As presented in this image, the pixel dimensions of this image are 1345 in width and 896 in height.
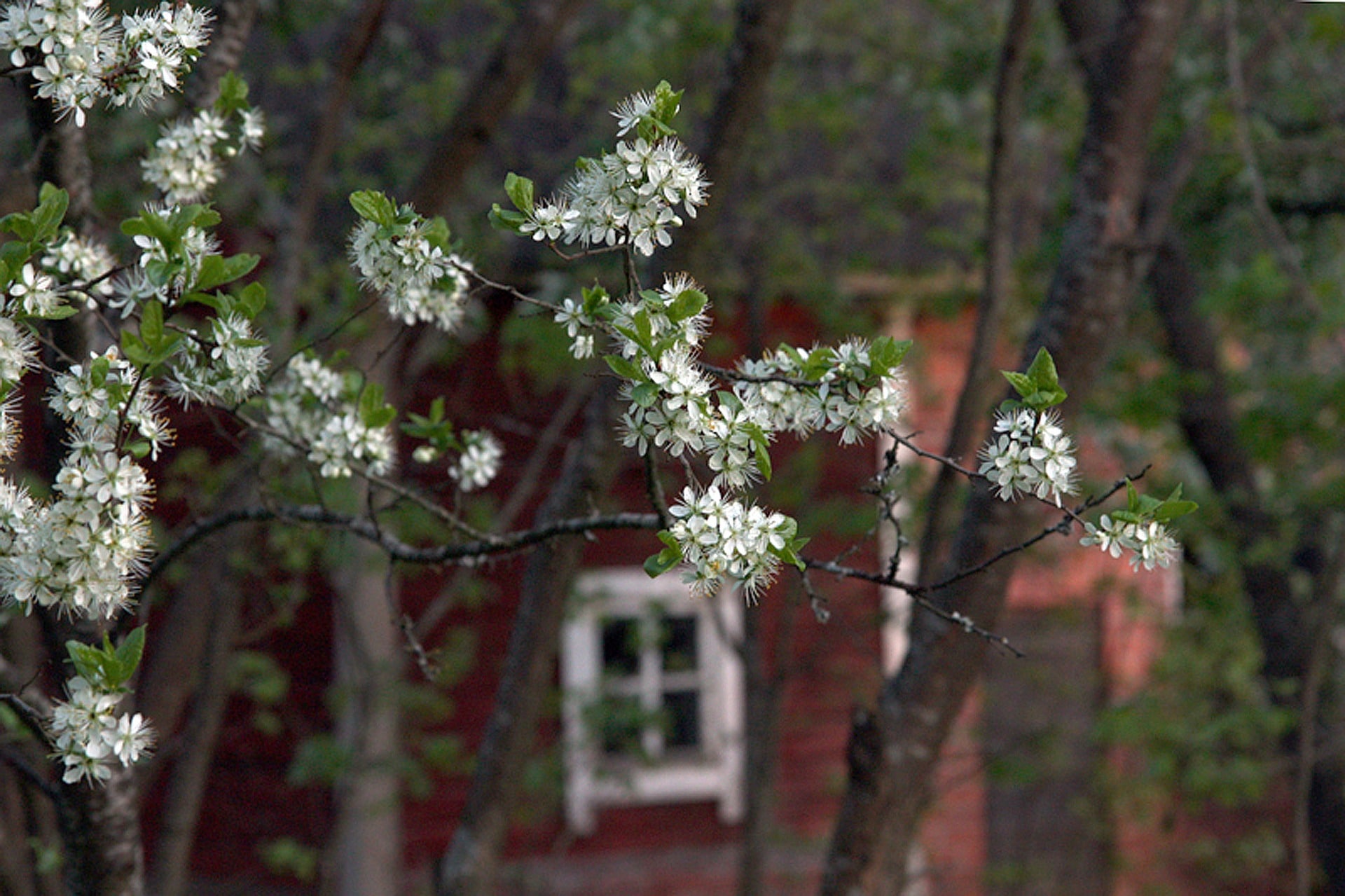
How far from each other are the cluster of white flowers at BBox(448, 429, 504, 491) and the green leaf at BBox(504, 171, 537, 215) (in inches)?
31.5

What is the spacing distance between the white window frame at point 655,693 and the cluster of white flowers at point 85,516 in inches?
176

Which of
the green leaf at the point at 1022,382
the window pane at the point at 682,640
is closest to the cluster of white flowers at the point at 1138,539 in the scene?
the green leaf at the point at 1022,382

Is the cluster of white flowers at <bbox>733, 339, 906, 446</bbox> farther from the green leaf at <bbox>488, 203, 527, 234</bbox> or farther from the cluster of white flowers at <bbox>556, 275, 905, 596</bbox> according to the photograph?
the green leaf at <bbox>488, 203, 527, 234</bbox>

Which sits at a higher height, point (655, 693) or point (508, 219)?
point (508, 219)

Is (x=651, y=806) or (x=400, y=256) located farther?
(x=651, y=806)

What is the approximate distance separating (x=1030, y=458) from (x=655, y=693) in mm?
5236

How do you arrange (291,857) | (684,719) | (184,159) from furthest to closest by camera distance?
(684,719)
(291,857)
(184,159)

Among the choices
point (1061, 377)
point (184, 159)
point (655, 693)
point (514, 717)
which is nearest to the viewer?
point (184, 159)

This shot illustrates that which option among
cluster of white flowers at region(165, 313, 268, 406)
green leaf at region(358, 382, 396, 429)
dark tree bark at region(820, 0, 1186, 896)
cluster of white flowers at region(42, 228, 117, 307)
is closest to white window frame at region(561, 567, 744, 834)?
dark tree bark at region(820, 0, 1186, 896)

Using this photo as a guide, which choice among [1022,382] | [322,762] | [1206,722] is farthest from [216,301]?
[1206,722]

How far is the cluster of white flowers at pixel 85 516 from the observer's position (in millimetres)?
1528

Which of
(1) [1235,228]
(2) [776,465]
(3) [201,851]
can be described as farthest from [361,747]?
(1) [1235,228]

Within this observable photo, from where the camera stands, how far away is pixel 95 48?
171 cm

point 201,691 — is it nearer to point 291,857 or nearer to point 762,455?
point 291,857
